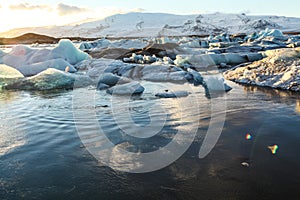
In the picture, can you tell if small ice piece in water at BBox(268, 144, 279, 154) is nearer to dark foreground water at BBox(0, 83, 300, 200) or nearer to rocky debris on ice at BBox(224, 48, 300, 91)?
dark foreground water at BBox(0, 83, 300, 200)

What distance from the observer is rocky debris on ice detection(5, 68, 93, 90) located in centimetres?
830

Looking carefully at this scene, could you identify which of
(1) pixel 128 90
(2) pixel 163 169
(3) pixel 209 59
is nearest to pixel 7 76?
(1) pixel 128 90

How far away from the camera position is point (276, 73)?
26.4ft

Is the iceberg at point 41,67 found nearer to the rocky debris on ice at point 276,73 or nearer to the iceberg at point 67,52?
the iceberg at point 67,52

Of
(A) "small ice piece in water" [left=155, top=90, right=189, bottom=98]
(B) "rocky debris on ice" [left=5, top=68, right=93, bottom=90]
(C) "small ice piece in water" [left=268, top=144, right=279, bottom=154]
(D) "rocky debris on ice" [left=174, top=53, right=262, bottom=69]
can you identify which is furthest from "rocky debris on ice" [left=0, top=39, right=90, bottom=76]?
(C) "small ice piece in water" [left=268, top=144, right=279, bottom=154]

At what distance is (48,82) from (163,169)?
Answer: 6.78m

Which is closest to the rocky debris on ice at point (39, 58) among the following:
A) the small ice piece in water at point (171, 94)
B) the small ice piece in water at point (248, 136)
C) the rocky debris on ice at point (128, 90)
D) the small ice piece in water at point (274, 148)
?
the rocky debris on ice at point (128, 90)

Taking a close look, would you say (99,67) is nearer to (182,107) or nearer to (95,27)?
(182,107)

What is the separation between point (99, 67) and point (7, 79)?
3.77 meters

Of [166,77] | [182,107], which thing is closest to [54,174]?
[182,107]

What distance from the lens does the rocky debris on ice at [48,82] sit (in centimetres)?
830

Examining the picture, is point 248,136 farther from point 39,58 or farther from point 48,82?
point 39,58

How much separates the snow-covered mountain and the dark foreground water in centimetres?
10066

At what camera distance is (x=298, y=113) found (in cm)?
472
